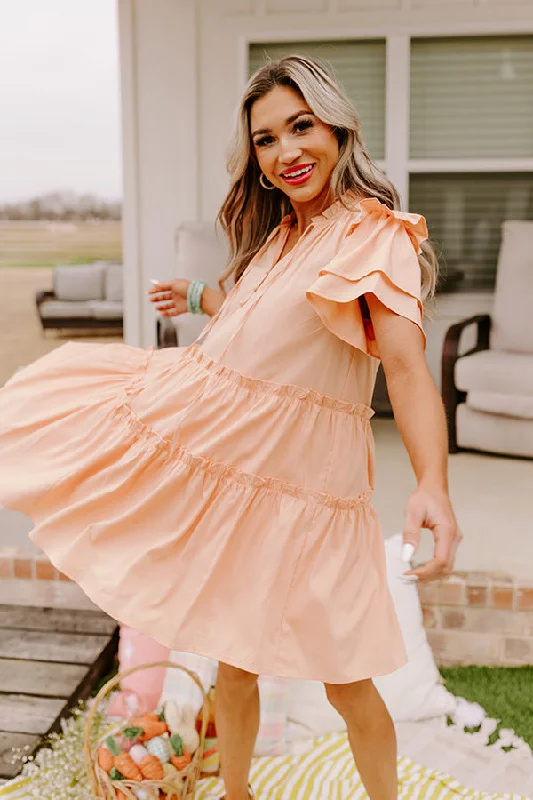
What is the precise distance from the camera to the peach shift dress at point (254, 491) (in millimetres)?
1274

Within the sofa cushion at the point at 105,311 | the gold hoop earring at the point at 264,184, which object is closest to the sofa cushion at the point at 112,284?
the sofa cushion at the point at 105,311

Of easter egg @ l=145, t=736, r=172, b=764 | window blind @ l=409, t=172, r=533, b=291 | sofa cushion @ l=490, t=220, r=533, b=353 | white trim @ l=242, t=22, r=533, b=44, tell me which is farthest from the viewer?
window blind @ l=409, t=172, r=533, b=291

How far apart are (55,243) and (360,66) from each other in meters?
6.05

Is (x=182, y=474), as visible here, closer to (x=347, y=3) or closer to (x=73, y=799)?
(x=73, y=799)

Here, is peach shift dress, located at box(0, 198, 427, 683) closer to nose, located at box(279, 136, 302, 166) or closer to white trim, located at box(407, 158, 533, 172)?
nose, located at box(279, 136, 302, 166)

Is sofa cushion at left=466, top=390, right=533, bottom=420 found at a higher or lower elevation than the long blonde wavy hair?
lower

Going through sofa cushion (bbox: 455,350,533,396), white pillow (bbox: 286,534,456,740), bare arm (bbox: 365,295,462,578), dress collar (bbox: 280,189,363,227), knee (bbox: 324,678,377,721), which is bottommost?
white pillow (bbox: 286,534,456,740)

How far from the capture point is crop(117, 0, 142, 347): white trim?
4320 millimetres

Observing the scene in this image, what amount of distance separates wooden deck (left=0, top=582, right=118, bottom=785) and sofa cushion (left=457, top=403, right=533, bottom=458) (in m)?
2.09

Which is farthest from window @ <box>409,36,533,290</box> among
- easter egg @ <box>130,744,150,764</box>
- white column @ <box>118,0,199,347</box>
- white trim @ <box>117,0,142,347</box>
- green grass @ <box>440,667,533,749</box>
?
Answer: easter egg @ <box>130,744,150,764</box>

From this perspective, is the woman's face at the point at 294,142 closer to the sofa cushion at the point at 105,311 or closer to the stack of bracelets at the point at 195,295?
the stack of bracelets at the point at 195,295

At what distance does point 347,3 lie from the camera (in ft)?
13.8

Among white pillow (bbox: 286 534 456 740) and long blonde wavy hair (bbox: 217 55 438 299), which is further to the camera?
white pillow (bbox: 286 534 456 740)

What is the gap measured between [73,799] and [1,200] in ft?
27.9
